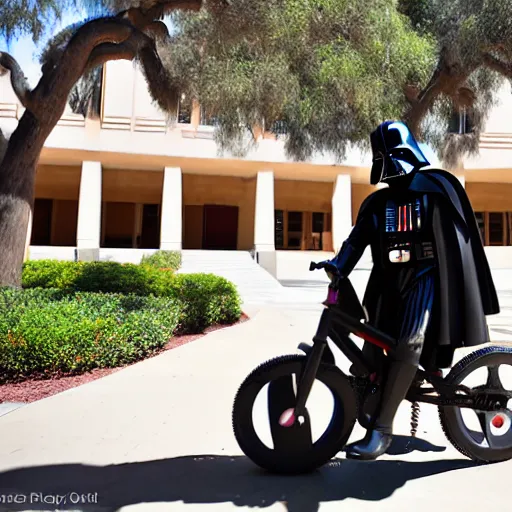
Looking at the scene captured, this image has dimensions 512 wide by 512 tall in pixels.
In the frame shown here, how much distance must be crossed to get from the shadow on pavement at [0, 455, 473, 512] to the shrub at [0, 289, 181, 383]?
205 centimetres

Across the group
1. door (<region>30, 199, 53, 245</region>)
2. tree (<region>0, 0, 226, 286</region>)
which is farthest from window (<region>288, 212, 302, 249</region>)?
tree (<region>0, 0, 226, 286</region>)

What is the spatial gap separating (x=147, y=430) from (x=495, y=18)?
775 cm

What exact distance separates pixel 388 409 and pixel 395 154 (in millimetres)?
1345

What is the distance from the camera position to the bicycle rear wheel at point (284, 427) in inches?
102

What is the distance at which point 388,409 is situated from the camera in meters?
2.50

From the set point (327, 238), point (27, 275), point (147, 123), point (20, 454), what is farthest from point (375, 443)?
point (327, 238)

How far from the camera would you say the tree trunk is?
771 cm

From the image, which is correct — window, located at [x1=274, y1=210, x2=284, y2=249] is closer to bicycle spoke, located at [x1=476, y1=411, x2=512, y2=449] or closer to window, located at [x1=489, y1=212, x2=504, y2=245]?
window, located at [x1=489, y1=212, x2=504, y2=245]

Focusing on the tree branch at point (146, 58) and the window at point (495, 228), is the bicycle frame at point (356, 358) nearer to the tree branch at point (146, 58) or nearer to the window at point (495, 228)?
the tree branch at point (146, 58)

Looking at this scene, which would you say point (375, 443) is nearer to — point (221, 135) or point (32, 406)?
point (32, 406)

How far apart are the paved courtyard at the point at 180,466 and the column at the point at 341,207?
1713 cm

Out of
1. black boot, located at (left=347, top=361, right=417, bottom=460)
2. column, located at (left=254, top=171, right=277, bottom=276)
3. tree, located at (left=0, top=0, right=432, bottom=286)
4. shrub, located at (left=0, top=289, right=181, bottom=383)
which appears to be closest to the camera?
black boot, located at (left=347, top=361, right=417, bottom=460)

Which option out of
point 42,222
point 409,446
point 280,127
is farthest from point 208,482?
point 42,222

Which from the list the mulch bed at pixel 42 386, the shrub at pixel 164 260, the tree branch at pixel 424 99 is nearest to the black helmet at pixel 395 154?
the mulch bed at pixel 42 386
